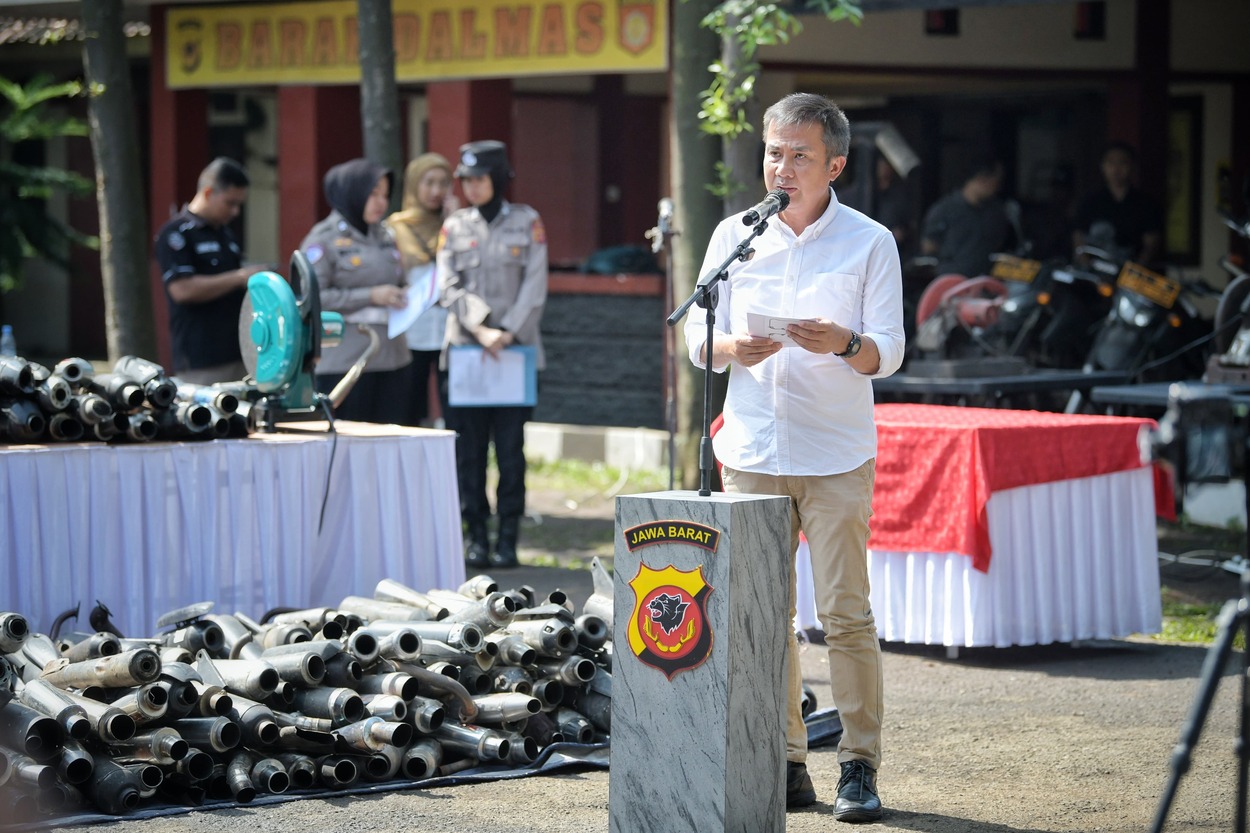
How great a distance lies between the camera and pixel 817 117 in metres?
4.45

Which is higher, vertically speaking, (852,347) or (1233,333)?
(852,347)

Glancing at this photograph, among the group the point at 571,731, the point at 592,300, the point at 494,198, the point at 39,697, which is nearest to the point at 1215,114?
the point at 592,300

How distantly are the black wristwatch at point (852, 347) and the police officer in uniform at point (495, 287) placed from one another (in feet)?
14.4

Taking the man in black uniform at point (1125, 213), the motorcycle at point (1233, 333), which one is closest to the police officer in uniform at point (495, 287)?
the motorcycle at point (1233, 333)

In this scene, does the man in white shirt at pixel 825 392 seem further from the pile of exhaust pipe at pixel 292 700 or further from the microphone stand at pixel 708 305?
the pile of exhaust pipe at pixel 292 700

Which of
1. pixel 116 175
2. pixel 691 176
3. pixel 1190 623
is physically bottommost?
pixel 1190 623

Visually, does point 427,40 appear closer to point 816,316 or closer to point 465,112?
point 465,112

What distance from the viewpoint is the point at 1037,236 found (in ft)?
53.8

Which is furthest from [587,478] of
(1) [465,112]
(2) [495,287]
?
(2) [495,287]

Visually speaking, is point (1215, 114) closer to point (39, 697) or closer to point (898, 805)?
point (898, 805)

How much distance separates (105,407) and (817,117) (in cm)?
292

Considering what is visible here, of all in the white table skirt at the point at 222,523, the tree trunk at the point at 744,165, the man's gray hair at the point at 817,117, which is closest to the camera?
the man's gray hair at the point at 817,117

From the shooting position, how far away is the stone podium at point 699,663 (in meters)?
4.11

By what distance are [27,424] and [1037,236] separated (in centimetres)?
1215
